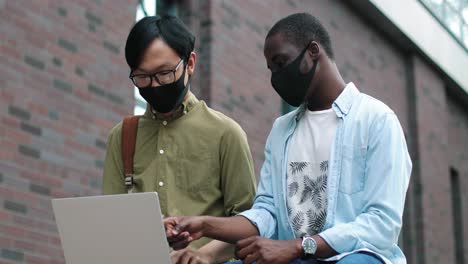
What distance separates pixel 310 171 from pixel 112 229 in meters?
0.80

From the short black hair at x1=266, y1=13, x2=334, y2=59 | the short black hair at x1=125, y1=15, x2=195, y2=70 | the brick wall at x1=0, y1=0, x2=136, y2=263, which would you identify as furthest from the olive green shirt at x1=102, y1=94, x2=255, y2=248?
the brick wall at x1=0, y1=0, x2=136, y2=263

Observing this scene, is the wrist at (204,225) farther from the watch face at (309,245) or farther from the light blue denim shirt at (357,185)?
the watch face at (309,245)

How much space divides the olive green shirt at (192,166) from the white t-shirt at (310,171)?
1.18 ft

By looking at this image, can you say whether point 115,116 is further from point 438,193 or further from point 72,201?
point 438,193

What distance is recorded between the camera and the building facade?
21.7 ft

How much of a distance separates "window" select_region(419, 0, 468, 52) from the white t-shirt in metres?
11.0

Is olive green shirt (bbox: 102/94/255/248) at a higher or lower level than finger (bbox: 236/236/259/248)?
higher

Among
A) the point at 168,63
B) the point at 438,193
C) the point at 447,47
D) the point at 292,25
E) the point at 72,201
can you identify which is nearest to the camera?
the point at 72,201

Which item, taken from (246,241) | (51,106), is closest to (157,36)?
(246,241)

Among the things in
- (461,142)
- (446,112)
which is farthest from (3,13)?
(461,142)

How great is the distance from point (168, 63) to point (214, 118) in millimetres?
344

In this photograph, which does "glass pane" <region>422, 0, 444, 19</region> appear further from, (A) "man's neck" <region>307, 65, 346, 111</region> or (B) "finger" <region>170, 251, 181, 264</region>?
(B) "finger" <region>170, 251, 181, 264</region>

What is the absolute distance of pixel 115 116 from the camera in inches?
293

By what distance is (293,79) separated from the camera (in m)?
3.70
